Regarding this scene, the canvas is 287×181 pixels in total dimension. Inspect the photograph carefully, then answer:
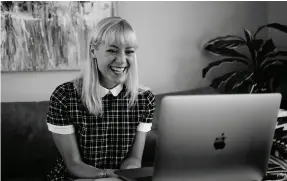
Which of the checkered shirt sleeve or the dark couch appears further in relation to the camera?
the dark couch

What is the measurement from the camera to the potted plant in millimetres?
2658

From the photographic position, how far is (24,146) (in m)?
2.04

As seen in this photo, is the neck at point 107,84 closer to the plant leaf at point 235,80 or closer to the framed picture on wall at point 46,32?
the framed picture on wall at point 46,32

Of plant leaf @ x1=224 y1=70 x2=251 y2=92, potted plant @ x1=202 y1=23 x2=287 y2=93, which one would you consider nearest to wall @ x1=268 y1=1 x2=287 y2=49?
potted plant @ x1=202 y1=23 x2=287 y2=93

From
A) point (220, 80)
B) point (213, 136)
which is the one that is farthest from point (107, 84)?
point (220, 80)

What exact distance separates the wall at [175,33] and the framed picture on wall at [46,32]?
133 mm

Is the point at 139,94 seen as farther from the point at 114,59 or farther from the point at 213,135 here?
the point at 213,135

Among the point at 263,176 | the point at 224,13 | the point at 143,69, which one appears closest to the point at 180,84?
the point at 143,69

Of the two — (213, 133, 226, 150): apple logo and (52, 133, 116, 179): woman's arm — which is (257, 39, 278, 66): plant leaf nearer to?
(52, 133, 116, 179): woman's arm

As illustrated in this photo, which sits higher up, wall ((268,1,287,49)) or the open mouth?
wall ((268,1,287,49))

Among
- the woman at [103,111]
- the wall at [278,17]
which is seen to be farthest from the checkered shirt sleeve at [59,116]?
the wall at [278,17]

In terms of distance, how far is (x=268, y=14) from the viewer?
123 inches

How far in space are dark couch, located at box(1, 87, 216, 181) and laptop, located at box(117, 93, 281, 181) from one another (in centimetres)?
131

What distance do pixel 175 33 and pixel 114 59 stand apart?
1.59 meters
